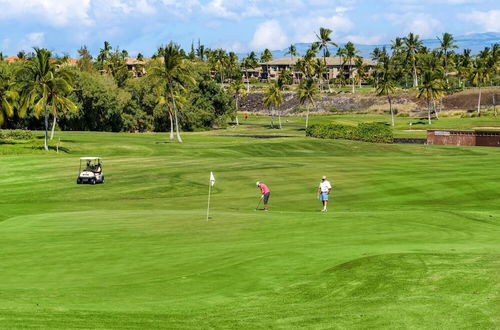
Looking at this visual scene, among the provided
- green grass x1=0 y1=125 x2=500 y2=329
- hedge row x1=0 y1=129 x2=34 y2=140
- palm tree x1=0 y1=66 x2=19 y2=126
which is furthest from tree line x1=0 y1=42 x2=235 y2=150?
green grass x1=0 y1=125 x2=500 y2=329

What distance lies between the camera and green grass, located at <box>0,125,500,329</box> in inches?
599

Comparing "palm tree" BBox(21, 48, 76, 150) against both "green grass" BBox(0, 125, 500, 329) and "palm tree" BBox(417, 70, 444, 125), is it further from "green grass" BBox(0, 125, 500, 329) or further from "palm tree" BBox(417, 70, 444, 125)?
"palm tree" BBox(417, 70, 444, 125)

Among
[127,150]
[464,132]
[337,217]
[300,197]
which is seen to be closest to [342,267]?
[337,217]

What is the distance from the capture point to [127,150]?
284 ft

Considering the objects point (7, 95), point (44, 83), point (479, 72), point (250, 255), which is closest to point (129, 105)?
point (7, 95)

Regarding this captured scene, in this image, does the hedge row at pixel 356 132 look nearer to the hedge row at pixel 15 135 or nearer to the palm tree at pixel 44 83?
the hedge row at pixel 15 135

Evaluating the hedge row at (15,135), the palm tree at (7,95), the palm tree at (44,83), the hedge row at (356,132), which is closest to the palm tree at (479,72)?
the hedge row at (356,132)

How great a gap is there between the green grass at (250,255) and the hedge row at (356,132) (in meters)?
64.2

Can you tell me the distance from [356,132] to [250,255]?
9948cm

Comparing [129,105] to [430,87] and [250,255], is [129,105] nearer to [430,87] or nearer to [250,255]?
[430,87]

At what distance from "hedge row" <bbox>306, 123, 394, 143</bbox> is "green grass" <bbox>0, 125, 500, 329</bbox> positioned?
6421 cm

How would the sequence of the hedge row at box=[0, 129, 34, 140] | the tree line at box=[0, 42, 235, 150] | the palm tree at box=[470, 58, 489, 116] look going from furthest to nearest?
the palm tree at box=[470, 58, 489, 116]
the tree line at box=[0, 42, 235, 150]
the hedge row at box=[0, 129, 34, 140]

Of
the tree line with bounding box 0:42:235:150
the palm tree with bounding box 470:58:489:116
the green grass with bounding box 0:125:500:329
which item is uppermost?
the palm tree with bounding box 470:58:489:116

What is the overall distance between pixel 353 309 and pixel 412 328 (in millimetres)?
1838
